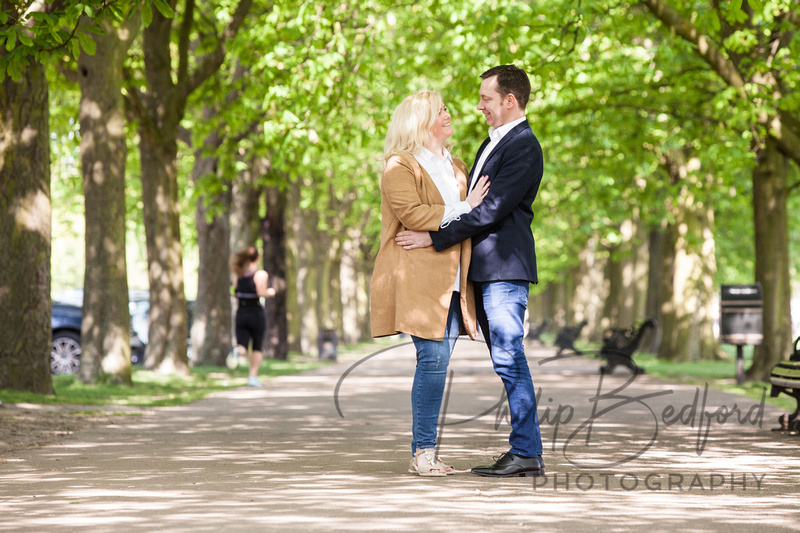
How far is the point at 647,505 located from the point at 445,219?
6.20 ft

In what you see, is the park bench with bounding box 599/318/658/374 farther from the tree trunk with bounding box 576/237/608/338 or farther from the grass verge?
the tree trunk with bounding box 576/237/608/338

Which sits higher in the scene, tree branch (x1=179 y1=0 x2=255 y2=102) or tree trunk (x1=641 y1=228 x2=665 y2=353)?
tree branch (x1=179 y1=0 x2=255 y2=102)

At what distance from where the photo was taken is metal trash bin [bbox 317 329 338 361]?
77.9ft

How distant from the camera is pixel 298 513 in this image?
15.3ft

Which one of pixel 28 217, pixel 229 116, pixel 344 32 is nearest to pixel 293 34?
pixel 344 32

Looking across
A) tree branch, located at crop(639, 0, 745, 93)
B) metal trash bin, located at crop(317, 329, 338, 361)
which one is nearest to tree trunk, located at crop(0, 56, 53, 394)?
tree branch, located at crop(639, 0, 745, 93)

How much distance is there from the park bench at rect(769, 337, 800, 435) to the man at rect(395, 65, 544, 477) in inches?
142

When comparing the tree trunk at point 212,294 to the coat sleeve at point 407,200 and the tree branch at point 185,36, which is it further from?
the coat sleeve at point 407,200

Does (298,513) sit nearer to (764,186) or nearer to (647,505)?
(647,505)

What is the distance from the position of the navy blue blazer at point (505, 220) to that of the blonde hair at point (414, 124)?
1.38ft

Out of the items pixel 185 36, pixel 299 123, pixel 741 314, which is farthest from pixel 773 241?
pixel 185 36

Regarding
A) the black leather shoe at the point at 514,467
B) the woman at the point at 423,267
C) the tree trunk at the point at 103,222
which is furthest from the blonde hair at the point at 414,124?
the tree trunk at the point at 103,222

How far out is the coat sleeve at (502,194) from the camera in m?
5.78

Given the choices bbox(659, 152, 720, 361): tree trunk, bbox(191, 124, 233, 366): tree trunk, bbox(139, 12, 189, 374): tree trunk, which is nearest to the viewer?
bbox(139, 12, 189, 374): tree trunk
